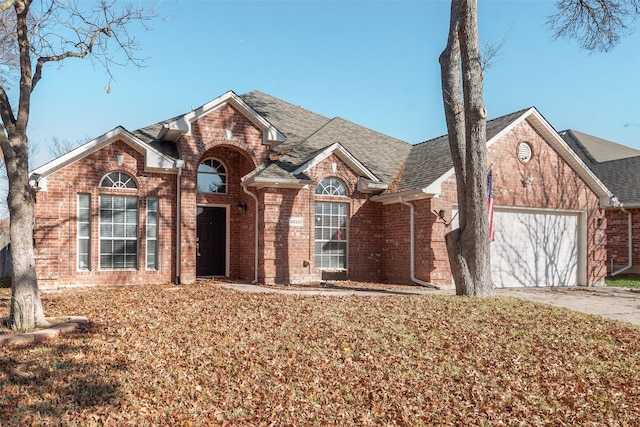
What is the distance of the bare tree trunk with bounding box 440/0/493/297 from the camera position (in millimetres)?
11305

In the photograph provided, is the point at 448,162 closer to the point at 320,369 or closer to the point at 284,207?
the point at 284,207

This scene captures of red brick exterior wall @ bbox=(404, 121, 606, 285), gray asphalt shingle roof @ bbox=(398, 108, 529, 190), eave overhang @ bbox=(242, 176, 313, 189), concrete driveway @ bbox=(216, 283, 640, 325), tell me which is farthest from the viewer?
gray asphalt shingle roof @ bbox=(398, 108, 529, 190)

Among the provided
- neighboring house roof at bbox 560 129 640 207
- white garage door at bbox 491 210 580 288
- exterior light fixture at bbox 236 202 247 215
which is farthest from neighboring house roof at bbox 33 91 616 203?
neighboring house roof at bbox 560 129 640 207

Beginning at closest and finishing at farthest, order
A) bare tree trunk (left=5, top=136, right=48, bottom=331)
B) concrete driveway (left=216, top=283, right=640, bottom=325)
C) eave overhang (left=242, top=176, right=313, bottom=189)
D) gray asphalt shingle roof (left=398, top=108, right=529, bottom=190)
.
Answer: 1. bare tree trunk (left=5, top=136, right=48, bottom=331)
2. concrete driveway (left=216, top=283, right=640, bottom=325)
3. eave overhang (left=242, top=176, right=313, bottom=189)
4. gray asphalt shingle roof (left=398, top=108, right=529, bottom=190)

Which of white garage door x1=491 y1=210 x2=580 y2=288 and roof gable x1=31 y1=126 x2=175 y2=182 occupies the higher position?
roof gable x1=31 y1=126 x2=175 y2=182

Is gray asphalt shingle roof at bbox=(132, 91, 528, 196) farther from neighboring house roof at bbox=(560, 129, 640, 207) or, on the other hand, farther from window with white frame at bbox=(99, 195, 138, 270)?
neighboring house roof at bbox=(560, 129, 640, 207)

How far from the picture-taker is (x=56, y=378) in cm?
558

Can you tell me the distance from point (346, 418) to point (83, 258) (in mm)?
10432

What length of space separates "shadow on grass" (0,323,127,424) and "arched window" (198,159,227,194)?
9216 millimetres

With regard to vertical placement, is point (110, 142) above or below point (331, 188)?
above

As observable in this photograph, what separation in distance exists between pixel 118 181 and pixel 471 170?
8.92 m

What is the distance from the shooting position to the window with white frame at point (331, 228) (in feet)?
50.3

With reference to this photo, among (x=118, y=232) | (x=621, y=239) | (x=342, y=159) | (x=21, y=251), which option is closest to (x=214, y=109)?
(x=342, y=159)

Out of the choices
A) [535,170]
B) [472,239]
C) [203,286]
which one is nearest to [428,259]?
[472,239]
